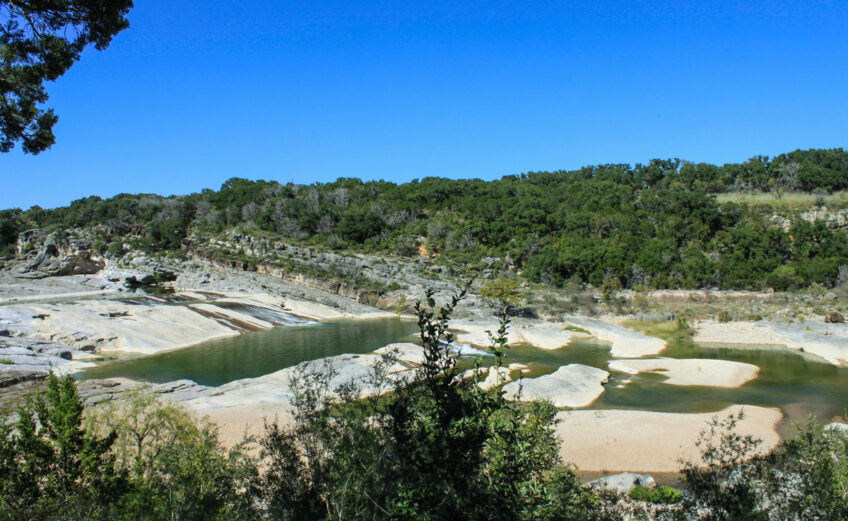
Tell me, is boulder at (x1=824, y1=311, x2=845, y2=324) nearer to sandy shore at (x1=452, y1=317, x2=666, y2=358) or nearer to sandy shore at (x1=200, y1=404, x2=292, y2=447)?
sandy shore at (x1=452, y1=317, x2=666, y2=358)

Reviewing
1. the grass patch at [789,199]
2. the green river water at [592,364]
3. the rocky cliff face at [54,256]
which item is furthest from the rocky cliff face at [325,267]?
the grass patch at [789,199]

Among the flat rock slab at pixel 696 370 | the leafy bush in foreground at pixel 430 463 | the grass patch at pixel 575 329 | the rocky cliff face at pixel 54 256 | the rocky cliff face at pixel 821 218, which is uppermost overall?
the rocky cliff face at pixel 821 218

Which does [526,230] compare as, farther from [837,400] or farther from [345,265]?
[837,400]

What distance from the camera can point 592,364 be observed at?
32.4 m

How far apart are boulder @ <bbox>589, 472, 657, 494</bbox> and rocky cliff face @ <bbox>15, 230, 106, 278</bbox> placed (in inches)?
3363

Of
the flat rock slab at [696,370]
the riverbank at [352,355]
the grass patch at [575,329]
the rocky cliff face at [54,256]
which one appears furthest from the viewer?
the rocky cliff face at [54,256]

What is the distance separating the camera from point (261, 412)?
71.7 feet

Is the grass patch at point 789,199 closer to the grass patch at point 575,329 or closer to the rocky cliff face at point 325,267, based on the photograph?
the grass patch at point 575,329

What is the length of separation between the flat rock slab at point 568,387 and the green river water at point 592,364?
0.65m

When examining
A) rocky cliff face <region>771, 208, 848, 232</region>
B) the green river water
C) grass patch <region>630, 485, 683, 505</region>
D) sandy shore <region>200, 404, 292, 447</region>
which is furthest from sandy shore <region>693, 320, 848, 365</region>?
sandy shore <region>200, 404, 292, 447</region>

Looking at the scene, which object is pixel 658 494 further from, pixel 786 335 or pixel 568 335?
pixel 786 335

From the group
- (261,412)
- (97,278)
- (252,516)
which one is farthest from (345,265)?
(252,516)

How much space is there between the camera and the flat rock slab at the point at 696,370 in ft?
90.2

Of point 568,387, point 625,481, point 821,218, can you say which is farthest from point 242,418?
point 821,218
